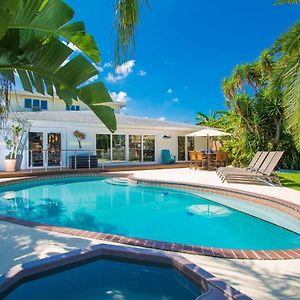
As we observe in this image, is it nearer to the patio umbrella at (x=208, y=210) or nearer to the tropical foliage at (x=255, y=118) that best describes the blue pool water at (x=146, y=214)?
the patio umbrella at (x=208, y=210)

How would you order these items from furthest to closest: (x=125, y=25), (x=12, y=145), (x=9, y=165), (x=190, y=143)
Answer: (x=190, y=143) → (x=12, y=145) → (x=9, y=165) → (x=125, y=25)

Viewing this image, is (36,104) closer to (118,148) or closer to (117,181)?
(118,148)

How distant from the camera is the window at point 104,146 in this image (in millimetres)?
20891

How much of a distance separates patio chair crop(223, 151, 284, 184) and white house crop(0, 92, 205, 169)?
9685 millimetres

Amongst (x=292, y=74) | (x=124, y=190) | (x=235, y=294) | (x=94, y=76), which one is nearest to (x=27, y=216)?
(x=124, y=190)

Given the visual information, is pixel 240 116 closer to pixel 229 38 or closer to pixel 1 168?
pixel 229 38

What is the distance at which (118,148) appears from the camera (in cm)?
2205

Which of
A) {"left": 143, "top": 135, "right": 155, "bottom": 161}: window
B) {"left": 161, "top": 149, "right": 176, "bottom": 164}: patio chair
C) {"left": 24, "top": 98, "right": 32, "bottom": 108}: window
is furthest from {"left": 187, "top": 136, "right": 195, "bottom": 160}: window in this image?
{"left": 24, "top": 98, "right": 32, "bottom": 108}: window

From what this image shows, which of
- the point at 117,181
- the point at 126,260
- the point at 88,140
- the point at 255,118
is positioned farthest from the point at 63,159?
the point at 126,260

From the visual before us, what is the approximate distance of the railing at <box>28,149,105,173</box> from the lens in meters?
18.2

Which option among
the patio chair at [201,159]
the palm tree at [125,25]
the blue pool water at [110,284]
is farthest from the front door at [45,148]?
the palm tree at [125,25]

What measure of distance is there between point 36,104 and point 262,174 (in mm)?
21966

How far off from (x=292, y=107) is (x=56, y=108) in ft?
79.8

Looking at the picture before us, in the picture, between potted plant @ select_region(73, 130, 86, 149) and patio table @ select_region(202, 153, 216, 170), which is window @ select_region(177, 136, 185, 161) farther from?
potted plant @ select_region(73, 130, 86, 149)
